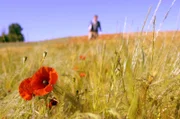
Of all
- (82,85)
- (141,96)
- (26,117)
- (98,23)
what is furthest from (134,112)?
(98,23)

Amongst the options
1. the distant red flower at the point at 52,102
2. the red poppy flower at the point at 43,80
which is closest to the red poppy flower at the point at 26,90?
the red poppy flower at the point at 43,80

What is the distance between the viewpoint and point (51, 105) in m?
1.20

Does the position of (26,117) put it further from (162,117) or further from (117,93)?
(162,117)

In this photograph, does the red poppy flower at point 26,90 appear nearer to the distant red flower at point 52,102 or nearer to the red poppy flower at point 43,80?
the red poppy flower at point 43,80

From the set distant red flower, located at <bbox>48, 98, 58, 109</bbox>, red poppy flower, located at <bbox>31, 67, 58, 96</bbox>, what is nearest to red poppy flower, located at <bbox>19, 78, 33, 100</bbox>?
red poppy flower, located at <bbox>31, 67, 58, 96</bbox>

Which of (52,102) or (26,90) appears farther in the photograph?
(52,102)

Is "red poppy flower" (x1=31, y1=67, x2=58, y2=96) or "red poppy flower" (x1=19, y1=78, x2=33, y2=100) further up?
"red poppy flower" (x1=31, y1=67, x2=58, y2=96)

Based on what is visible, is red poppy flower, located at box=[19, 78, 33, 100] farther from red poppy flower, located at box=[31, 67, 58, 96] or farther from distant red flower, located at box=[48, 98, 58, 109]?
distant red flower, located at box=[48, 98, 58, 109]

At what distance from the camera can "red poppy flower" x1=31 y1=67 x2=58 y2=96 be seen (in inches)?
40.1

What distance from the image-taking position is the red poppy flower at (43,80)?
1.02 metres

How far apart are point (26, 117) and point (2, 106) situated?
0.20 meters

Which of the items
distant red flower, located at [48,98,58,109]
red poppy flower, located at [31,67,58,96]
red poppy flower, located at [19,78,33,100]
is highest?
red poppy flower, located at [31,67,58,96]

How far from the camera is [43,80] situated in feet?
3.56

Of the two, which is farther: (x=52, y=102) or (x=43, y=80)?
(x=52, y=102)
